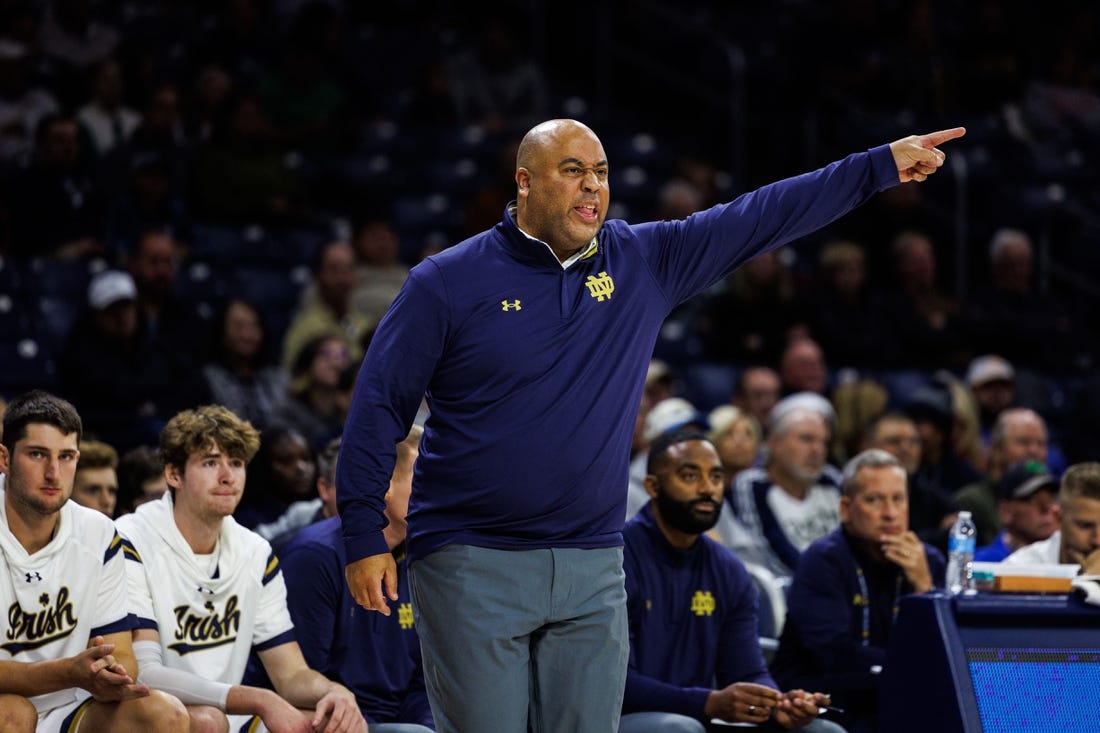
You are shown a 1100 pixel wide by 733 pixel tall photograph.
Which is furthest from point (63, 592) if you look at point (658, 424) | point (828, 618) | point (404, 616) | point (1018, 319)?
point (1018, 319)

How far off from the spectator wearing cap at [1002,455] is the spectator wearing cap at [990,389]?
3.95ft


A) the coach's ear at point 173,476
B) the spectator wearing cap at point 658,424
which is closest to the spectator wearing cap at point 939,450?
the spectator wearing cap at point 658,424

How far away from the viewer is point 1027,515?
23.3 feet

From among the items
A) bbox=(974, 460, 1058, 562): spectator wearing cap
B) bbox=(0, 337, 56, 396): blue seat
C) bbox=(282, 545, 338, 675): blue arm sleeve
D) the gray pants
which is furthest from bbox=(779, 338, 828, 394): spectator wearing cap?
the gray pants

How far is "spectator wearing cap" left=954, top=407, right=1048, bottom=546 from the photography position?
26.8ft

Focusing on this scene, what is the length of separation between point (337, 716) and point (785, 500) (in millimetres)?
3529

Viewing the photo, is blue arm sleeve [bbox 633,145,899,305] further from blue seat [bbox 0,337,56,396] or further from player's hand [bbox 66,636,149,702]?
blue seat [bbox 0,337,56,396]

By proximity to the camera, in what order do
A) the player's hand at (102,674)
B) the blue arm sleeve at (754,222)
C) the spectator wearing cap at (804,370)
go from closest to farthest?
the blue arm sleeve at (754,222), the player's hand at (102,674), the spectator wearing cap at (804,370)

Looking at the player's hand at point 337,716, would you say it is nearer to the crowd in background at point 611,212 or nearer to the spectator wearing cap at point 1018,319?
the crowd in background at point 611,212

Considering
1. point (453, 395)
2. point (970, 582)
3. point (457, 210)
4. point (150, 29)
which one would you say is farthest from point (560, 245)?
point (150, 29)

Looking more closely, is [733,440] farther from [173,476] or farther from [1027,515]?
[173,476]

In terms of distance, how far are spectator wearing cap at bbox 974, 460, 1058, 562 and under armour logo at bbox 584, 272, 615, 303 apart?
3.80m

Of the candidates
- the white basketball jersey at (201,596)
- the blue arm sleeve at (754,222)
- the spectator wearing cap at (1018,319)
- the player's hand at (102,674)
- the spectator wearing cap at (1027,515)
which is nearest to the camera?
the blue arm sleeve at (754,222)

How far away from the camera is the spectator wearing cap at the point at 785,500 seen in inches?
300
